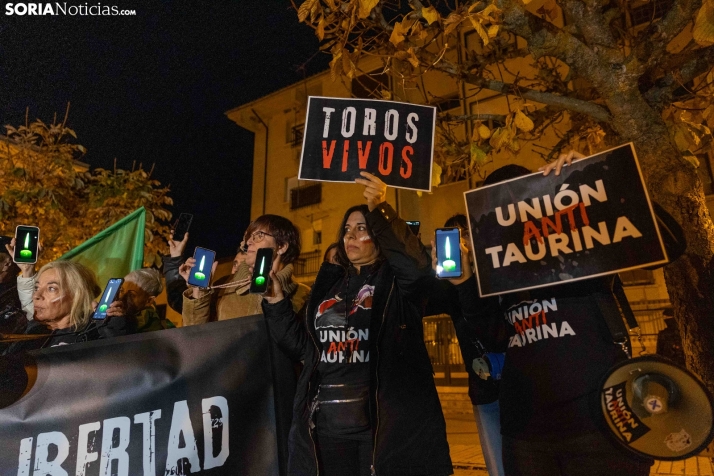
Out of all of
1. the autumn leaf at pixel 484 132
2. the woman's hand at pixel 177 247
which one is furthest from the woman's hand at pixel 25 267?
the autumn leaf at pixel 484 132

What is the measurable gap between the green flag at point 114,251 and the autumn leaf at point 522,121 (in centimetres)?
361

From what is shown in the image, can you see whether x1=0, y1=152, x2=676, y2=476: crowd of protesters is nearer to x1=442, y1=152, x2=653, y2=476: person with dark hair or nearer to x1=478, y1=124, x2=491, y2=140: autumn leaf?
x1=442, y1=152, x2=653, y2=476: person with dark hair

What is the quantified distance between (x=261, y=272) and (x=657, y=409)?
1.88m

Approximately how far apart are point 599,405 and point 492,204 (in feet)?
3.50

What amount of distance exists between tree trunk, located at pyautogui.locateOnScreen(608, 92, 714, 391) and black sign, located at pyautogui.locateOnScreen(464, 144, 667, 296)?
110 centimetres

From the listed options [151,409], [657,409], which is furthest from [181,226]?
[657,409]

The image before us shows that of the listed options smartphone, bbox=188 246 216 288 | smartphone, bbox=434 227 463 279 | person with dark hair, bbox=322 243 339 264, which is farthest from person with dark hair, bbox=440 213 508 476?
smartphone, bbox=188 246 216 288

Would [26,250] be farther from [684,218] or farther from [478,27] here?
[684,218]

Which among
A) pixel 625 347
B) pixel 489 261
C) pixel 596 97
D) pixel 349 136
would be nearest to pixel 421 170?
pixel 349 136

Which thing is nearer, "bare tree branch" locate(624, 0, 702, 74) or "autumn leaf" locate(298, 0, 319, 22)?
"bare tree branch" locate(624, 0, 702, 74)

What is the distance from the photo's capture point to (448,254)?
2504 millimetres

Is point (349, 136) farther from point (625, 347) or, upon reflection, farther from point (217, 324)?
point (625, 347)

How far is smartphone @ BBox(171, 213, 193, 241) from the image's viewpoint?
11.9 ft

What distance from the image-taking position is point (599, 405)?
79.5 inches
